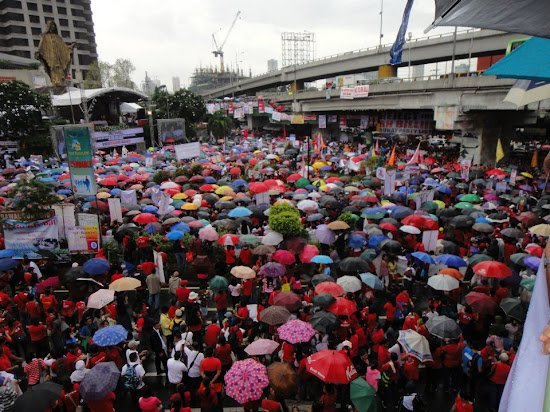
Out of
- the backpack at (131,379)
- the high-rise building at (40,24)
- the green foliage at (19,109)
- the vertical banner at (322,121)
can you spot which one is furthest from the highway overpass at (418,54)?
the high-rise building at (40,24)

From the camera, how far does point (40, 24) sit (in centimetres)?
7088

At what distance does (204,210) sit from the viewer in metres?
15.7

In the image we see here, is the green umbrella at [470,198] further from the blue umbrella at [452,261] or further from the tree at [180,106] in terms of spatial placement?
the tree at [180,106]

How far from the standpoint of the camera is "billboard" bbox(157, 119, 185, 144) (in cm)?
4384

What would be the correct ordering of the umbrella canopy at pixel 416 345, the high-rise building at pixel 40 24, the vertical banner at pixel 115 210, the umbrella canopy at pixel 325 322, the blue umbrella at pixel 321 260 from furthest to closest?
the high-rise building at pixel 40 24
the vertical banner at pixel 115 210
the blue umbrella at pixel 321 260
the umbrella canopy at pixel 325 322
the umbrella canopy at pixel 416 345

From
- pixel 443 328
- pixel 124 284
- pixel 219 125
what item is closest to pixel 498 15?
Result: pixel 443 328

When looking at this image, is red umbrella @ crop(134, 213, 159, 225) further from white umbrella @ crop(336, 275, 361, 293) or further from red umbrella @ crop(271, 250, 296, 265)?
white umbrella @ crop(336, 275, 361, 293)

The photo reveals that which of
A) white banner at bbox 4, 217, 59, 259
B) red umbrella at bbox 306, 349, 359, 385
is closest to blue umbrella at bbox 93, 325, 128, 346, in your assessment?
red umbrella at bbox 306, 349, 359, 385

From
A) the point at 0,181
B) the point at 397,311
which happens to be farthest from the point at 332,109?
the point at 397,311

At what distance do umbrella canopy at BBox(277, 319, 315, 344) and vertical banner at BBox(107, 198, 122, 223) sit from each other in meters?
9.84

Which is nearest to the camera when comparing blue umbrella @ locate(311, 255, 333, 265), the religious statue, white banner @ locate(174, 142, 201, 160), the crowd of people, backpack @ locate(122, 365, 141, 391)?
the crowd of people

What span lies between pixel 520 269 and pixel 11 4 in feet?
272

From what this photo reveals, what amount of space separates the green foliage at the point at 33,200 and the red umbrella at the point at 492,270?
39.0 feet

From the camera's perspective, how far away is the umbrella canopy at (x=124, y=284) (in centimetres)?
890
